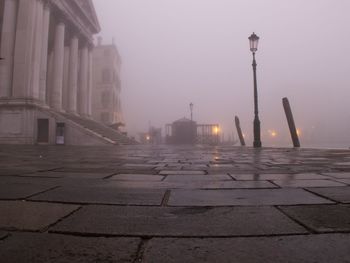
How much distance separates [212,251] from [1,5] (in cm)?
3358

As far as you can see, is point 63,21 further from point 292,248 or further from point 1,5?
point 292,248

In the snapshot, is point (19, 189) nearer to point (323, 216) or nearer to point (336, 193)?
point (323, 216)

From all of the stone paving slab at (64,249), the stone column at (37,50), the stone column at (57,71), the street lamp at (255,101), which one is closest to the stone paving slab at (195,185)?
the stone paving slab at (64,249)

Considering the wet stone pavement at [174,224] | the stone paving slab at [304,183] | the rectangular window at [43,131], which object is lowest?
the wet stone pavement at [174,224]

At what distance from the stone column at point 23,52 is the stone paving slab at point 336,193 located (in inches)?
1003

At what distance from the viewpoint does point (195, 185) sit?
3223 mm

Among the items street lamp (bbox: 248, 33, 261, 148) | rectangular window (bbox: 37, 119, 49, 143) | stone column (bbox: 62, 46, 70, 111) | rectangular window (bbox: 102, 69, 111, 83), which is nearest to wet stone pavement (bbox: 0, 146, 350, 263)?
street lamp (bbox: 248, 33, 261, 148)

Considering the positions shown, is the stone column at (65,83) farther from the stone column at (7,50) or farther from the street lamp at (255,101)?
the street lamp at (255,101)

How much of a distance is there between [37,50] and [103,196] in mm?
26608

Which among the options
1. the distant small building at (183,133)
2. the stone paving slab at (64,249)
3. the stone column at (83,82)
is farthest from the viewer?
the distant small building at (183,133)

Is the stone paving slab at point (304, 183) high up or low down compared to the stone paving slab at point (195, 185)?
up

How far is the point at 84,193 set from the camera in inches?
105

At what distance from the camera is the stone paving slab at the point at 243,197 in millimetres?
2291

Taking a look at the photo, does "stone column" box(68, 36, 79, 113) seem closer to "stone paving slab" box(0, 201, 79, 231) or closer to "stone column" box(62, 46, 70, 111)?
"stone column" box(62, 46, 70, 111)
